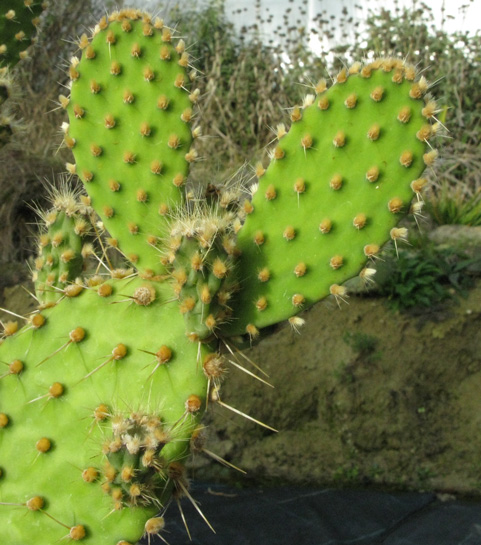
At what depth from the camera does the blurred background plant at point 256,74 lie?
4262 millimetres

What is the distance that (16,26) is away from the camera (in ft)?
6.55

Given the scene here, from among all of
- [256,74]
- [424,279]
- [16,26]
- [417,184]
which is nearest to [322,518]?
[424,279]

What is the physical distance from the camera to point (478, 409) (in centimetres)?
296

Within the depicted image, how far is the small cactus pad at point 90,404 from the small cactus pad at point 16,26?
A: 4.42ft

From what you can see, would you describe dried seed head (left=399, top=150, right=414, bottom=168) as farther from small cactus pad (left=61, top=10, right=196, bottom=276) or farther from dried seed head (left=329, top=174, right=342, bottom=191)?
small cactus pad (left=61, top=10, right=196, bottom=276)

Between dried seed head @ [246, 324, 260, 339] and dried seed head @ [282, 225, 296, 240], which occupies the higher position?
dried seed head @ [282, 225, 296, 240]

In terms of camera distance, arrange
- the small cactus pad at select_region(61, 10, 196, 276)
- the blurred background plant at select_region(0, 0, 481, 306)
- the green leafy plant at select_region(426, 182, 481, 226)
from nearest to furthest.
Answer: the small cactus pad at select_region(61, 10, 196, 276)
the green leafy plant at select_region(426, 182, 481, 226)
the blurred background plant at select_region(0, 0, 481, 306)

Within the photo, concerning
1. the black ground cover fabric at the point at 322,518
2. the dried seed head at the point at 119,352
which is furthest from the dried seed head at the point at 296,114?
the black ground cover fabric at the point at 322,518

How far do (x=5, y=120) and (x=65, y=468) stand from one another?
121cm

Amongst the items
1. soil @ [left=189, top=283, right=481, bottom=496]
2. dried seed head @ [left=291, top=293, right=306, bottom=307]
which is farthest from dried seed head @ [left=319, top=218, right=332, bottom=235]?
soil @ [left=189, top=283, right=481, bottom=496]

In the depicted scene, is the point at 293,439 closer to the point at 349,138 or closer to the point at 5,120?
the point at 5,120

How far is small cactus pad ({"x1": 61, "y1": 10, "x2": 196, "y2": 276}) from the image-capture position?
112 cm

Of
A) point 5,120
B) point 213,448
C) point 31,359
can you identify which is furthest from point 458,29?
point 31,359

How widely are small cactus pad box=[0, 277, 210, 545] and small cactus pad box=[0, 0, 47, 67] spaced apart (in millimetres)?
1347
